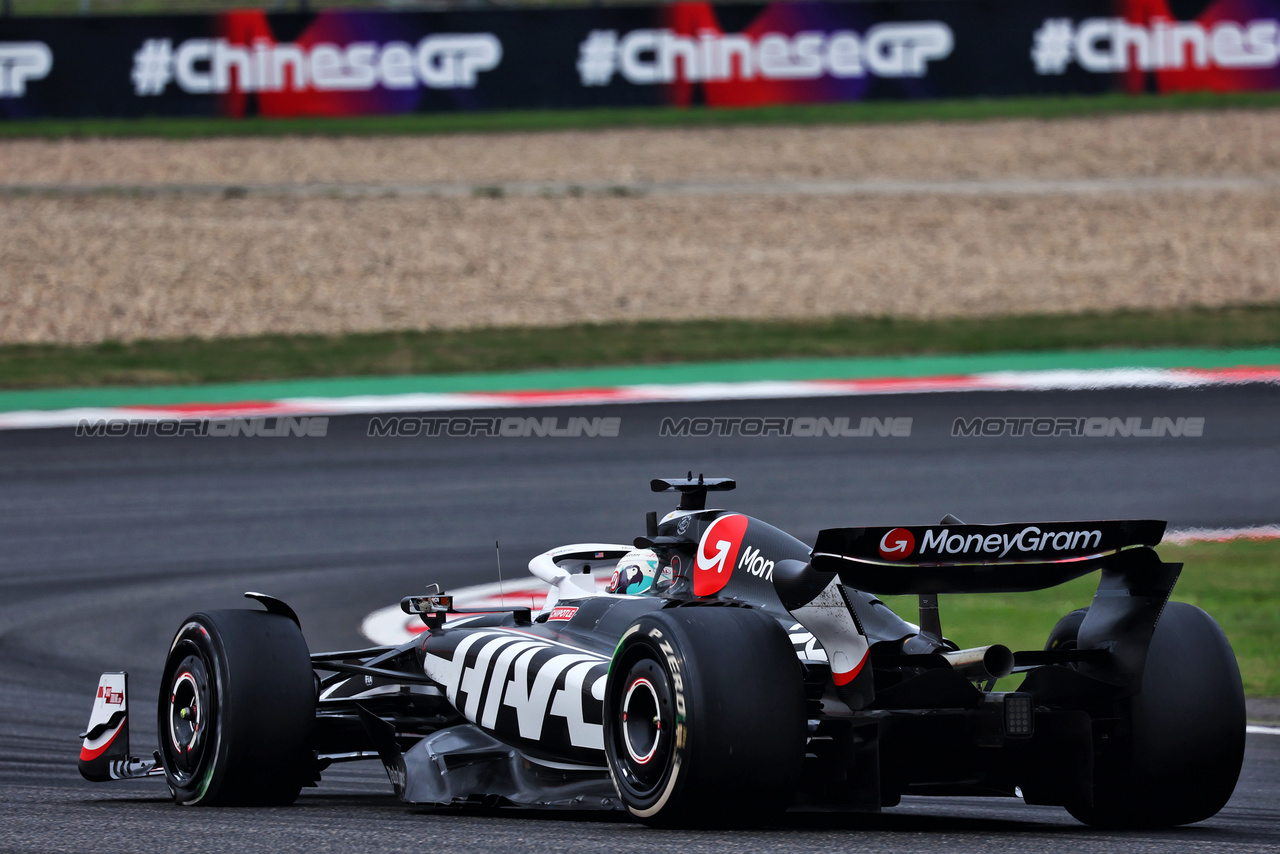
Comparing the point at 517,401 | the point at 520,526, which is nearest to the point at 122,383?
the point at 517,401

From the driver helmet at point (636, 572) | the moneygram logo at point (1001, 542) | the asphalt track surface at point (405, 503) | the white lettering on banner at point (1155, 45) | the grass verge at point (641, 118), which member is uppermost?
the white lettering on banner at point (1155, 45)

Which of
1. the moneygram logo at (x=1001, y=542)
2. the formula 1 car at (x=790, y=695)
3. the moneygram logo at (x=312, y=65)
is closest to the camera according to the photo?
the formula 1 car at (x=790, y=695)

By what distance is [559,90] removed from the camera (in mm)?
25953

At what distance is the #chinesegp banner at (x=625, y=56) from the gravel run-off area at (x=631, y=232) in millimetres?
929

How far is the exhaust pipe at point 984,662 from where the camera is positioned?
4492mm

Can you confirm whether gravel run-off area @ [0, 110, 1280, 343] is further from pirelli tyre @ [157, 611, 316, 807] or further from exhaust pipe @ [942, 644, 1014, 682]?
exhaust pipe @ [942, 644, 1014, 682]

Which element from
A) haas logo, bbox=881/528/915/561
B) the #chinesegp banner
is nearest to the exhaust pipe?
haas logo, bbox=881/528/915/561

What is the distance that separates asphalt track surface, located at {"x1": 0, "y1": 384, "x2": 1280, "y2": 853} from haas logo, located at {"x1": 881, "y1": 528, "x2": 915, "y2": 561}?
157cm

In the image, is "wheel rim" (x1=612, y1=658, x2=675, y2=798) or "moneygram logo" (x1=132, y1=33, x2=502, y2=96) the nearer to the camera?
"wheel rim" (x1=612, y1=658, x2=675, y2=798)

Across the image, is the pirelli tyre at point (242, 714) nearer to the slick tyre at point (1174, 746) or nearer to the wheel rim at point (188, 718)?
the wheel rim at point (188, 718)

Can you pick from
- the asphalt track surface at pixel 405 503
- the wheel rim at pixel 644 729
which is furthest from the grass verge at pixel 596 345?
the wheel rim at pixel 644 729

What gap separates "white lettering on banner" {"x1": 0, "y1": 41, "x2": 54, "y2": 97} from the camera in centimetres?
2461

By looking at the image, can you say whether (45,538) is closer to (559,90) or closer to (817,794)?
(817,794)

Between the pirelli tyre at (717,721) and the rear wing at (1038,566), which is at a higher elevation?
the rear wing at (1038,566)
